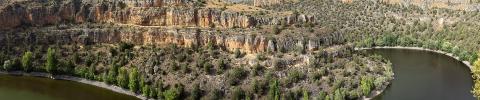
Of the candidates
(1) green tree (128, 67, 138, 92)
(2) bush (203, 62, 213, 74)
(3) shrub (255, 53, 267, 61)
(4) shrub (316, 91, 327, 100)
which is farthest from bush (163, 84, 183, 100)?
(4) shrub (316, 91, 327, 100)

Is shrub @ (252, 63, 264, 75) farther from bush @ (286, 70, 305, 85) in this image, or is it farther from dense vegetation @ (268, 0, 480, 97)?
dense vegetation @ (268, 0, 480, 97)

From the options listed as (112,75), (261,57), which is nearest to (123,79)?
(112,75)

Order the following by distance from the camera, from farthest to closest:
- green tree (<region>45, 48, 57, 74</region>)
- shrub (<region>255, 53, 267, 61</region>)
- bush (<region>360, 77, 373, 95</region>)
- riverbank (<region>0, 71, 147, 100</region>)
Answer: green tree (<region>45, 48, 57, 74</region>)
riverbank (<region>0, 71, 147, 100</region>)
shrub (<region>255, 53, 267, 61</region>)
bush (<region>360, 77, 373, 95</region>)

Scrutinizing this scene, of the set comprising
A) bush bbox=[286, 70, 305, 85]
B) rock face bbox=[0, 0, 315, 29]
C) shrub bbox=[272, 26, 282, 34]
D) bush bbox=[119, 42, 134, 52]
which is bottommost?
bush bbox=[286, 70, 305, 85]

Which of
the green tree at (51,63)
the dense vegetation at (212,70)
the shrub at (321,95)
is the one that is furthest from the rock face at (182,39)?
the shrub at (321,95)

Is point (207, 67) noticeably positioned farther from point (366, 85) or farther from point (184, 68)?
point (366, 85)

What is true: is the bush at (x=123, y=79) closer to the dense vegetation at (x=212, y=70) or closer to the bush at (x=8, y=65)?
the dense vegetation at (x=212, y=70)
